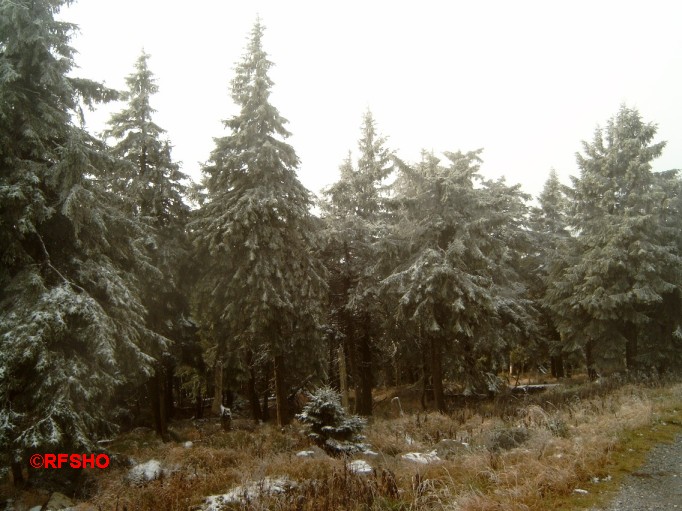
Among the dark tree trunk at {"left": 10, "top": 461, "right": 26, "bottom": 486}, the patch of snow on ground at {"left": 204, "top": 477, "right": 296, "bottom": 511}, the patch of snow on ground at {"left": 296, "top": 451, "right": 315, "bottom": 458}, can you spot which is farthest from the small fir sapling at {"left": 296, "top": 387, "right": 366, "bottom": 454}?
the dark tree trunk at {"left": 10, "top": 461, "right": 26, "bottom": 486}

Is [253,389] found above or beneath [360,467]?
beneath

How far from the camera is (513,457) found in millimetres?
9047

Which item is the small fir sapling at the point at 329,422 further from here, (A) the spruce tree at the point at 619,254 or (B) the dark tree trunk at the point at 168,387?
(A) the spruce tree at the point at 619,254

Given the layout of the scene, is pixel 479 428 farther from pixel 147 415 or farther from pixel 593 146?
pixel 147 415

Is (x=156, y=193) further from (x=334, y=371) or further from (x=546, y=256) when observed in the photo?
(x=546, y=256)

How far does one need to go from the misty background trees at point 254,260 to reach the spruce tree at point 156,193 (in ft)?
0.27

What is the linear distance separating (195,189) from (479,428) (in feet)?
51.0

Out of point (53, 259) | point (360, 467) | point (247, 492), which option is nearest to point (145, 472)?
point (247, 492)

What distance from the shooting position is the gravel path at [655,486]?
6.87 meters

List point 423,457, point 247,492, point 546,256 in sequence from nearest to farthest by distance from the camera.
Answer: point 247,492 → point 423,457 → point 546,256

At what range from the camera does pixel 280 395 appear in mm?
18188

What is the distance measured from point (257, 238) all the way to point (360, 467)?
985 cm

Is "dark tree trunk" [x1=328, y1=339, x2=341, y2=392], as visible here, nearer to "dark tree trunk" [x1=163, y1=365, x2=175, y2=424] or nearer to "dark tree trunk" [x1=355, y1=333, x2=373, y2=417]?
"dark tree trunk" [x1=355, y1=333, x2=373, y2=417]

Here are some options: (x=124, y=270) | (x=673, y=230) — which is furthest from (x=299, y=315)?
(x=673, y=230)
